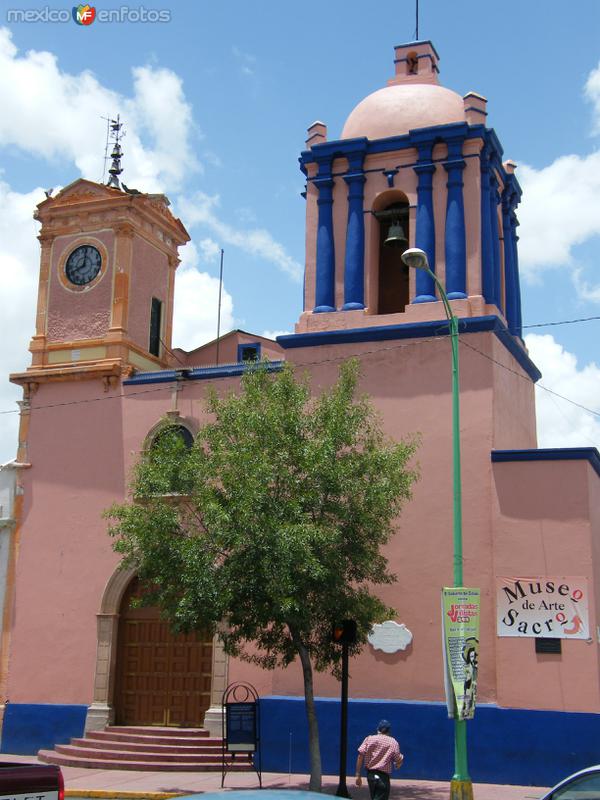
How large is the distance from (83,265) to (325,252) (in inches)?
231

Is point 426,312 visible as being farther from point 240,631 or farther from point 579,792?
point 579,792

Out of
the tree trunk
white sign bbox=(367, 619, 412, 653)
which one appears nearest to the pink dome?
white sign bbox=(367, 619, 412, 653)

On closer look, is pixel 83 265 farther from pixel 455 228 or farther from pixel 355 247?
pixel 455 228

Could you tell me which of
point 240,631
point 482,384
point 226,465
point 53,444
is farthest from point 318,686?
point 53,444

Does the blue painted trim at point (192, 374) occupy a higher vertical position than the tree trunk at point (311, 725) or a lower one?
higher

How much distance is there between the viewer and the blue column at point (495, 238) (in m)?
20.3

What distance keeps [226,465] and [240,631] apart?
247cm

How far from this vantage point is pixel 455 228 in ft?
63.7

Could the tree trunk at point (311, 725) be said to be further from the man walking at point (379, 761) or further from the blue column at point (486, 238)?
the blue column at point (486, 238)

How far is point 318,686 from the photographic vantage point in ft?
57.8

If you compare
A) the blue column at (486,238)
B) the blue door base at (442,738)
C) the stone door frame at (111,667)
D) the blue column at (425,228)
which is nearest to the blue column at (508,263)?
the blue column at (486,238)

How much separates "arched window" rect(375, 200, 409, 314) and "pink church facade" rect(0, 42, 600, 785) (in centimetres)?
6

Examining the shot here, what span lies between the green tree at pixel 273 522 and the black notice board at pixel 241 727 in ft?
4.15

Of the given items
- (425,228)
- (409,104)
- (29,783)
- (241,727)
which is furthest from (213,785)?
(409,104)
